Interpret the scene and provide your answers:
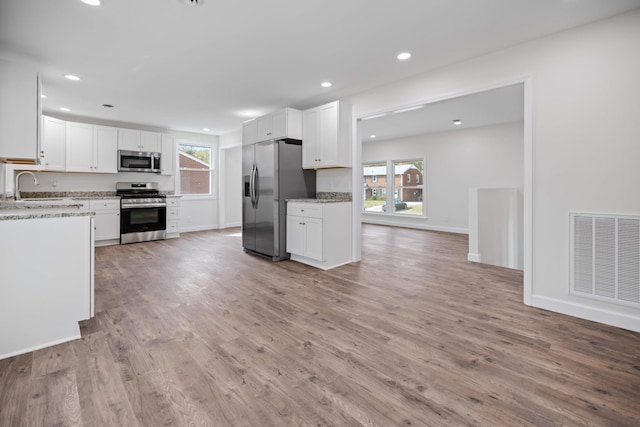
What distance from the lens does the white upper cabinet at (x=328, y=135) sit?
426cm

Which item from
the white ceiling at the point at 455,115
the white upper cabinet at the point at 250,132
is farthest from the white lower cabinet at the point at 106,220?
the white ceiling at the point at 455,115

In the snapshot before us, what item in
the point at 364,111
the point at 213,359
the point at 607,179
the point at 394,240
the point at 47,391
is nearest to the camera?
the point at 47,391

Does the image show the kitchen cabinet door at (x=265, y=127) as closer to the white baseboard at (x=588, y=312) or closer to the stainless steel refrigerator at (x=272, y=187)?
the stainless steel refrigerator at (x=272, y=187)

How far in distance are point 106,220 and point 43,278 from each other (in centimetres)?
425

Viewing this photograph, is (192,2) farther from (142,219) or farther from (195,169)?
(195,169)

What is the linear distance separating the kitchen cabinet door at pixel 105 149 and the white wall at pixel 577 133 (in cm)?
661

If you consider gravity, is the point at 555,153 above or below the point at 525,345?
above

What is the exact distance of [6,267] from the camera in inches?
78.8

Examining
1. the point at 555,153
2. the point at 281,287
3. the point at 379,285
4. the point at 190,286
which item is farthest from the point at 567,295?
the point at 190,286

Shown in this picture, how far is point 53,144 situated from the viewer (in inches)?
212

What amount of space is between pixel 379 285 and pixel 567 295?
1.74 meters

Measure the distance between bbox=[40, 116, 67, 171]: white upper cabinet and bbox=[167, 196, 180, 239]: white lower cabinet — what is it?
1.91 m

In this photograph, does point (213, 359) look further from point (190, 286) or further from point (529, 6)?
point (529, 6)

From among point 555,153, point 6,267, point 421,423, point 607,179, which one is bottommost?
point 421,423
